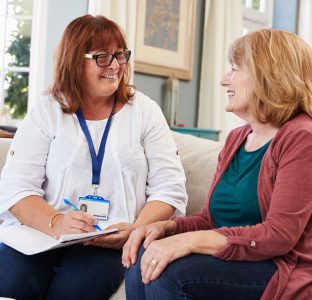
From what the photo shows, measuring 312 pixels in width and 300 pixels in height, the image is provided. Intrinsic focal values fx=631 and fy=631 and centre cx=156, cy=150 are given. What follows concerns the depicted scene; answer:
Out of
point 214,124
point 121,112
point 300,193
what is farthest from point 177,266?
point 214,124

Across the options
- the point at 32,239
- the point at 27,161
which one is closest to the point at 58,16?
the point at 27,161

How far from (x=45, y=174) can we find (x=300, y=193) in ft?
3.15

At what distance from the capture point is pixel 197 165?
2.32 m

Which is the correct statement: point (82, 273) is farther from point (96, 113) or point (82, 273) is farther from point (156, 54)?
point (156, 54)

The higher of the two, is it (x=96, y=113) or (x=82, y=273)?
(x=96, y=113)

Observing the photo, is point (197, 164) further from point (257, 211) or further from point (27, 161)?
point (257, 211)

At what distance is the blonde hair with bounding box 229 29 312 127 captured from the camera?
1441mm

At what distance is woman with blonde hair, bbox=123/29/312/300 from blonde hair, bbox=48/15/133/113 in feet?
1.93

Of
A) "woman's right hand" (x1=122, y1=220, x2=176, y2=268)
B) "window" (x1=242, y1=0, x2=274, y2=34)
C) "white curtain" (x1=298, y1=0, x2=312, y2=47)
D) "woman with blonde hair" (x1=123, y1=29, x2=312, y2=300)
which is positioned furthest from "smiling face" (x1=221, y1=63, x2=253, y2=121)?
"white curtain" (x1=298, y1=0, x2=312, y2=47)

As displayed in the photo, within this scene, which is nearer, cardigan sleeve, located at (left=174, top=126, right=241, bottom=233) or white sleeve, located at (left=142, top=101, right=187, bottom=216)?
cardigan sleeve, located at (left=174, top=126, right=241, bottom=233)

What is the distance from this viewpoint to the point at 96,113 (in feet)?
6.73

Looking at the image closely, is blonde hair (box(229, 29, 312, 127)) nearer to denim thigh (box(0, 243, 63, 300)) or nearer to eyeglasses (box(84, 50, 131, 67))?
eyeglasses (box(84, 50, 131, 67))

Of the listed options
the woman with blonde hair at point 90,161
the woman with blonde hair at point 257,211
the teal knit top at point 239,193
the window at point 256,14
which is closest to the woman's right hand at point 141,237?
the woman with blonde hair at point 257,211

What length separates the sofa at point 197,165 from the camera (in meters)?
2.26
